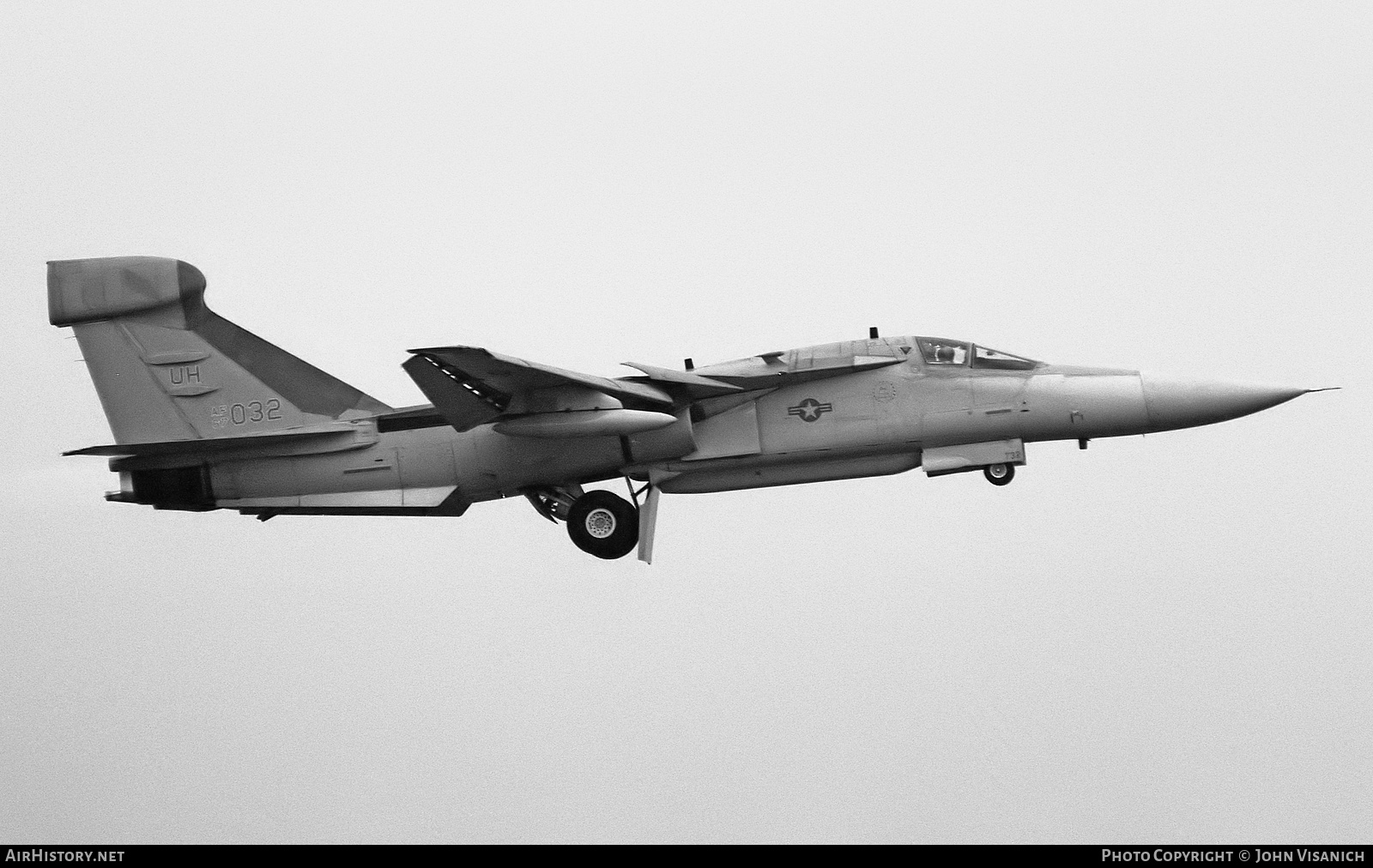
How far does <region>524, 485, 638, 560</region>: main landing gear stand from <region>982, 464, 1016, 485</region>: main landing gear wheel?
4.38m

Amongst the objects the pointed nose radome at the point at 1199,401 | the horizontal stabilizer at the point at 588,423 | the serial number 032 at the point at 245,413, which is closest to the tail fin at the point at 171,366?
the serial number 032 at the point at 245,413

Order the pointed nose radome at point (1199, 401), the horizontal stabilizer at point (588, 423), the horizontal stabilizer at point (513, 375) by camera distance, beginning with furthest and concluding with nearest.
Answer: the pointed nose radome at point (1199, 401) → the horizontal stabilizer at point (588, 423) → the horizontal stabilizer at point (513, 375)

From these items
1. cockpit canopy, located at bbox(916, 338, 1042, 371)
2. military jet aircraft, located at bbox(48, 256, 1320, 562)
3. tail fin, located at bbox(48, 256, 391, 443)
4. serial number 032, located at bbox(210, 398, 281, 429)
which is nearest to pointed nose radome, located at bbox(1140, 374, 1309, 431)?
military jet aircraft, located at bbox(48, 256, 1320, 562)

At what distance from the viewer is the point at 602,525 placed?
854 inches

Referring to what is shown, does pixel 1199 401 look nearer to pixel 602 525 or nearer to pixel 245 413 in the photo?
pixel 602 525

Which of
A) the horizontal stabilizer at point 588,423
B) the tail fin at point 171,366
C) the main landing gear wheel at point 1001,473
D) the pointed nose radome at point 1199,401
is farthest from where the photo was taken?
the tail fin at point 171,366

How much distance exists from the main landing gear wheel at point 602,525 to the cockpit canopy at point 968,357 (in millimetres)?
4187

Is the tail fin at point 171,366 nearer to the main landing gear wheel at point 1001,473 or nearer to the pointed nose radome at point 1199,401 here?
the main landing gear wheel at point 1001,473

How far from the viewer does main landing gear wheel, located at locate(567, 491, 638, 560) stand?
21.7 m

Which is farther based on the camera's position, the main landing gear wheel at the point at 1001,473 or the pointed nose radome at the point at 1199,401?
the main landing gear wheel at the point at 1001,473

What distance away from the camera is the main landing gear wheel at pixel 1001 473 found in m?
21.5

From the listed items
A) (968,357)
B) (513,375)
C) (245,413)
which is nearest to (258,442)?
(245,413)

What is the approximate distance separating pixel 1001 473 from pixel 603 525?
492 centimetres
